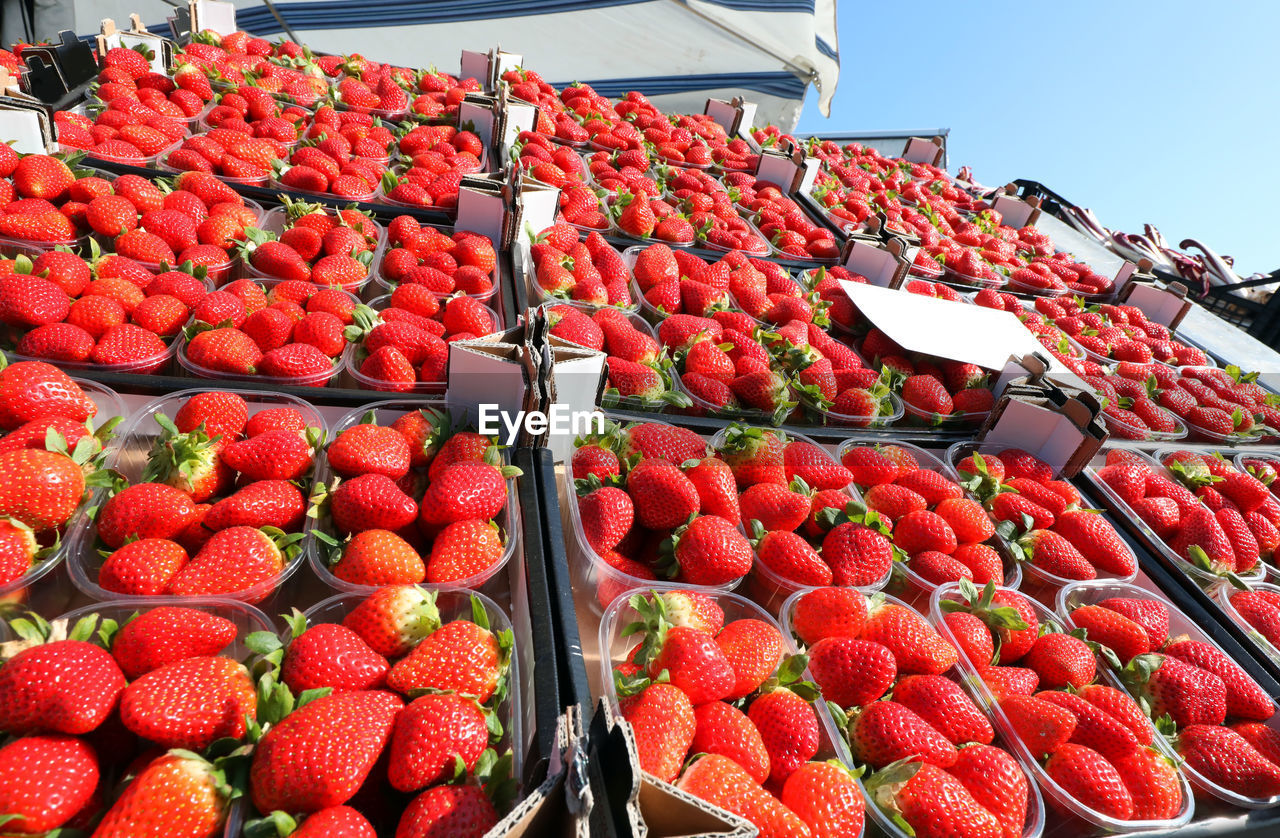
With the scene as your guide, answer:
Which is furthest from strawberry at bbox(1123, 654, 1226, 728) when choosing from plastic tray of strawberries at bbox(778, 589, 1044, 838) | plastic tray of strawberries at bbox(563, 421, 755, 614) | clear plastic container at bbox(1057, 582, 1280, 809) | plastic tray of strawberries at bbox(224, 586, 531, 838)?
plastic tray of strawberries at bbox(224, 586, 531, 838)

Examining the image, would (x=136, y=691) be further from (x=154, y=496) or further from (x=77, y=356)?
(x=77, y=356)

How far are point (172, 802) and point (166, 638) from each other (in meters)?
0.23

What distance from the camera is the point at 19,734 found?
72 cm

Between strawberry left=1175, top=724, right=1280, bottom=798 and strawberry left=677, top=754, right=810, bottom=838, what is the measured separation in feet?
2.59

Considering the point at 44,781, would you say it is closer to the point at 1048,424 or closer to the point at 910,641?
the point at 910,641

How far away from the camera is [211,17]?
3297 millimetres

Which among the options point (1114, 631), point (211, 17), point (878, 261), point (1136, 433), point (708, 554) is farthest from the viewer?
point (211, 17)

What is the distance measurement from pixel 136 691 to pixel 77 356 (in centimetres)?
85

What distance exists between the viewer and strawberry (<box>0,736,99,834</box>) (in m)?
0.66

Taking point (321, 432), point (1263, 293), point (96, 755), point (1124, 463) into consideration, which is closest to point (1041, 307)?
point (1124, 463)

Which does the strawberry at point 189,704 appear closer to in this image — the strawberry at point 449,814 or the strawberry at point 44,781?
the strawberry at point 44,781

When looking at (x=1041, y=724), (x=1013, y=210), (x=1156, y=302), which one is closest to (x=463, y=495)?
(x=1041, y=724)

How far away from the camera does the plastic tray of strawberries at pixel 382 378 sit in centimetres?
141

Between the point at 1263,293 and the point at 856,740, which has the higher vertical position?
the point at 1263,293
